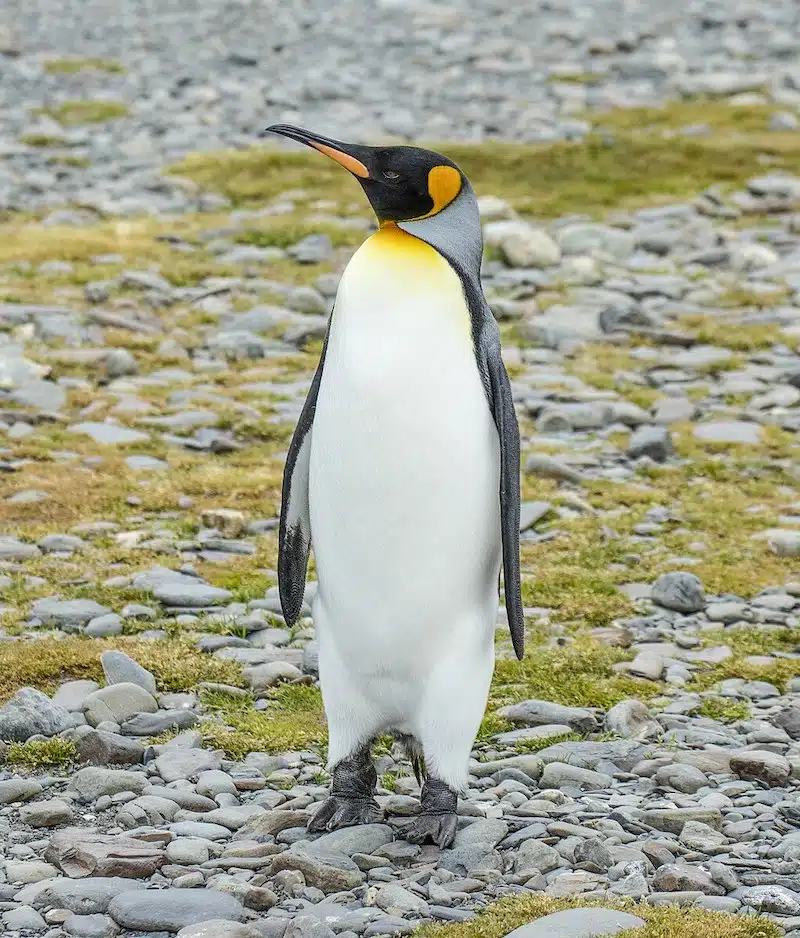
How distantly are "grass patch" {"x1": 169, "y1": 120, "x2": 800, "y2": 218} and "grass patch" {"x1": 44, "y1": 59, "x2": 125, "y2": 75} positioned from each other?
6.01 m

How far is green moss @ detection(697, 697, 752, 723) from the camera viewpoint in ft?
17.2

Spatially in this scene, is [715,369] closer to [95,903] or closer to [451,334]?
[451,334]

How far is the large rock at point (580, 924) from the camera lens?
347 cm

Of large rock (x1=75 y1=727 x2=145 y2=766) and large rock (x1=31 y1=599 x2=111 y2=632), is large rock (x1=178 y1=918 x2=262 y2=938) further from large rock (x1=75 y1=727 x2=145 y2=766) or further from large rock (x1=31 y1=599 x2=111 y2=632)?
large rock (x1=31 y1=599 x2=111 y2=632)

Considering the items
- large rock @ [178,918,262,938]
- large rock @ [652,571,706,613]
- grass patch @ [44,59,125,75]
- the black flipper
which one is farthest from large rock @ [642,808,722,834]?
grass patch @ [44,59,125,75]

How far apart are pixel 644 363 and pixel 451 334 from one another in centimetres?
621

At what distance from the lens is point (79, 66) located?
74.5ft

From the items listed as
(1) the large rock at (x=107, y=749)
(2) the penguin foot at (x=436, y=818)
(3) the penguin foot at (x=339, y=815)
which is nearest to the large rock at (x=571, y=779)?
(2) the penguin foot at (x=436, y=818)

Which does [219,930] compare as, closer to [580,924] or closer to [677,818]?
[580,924]

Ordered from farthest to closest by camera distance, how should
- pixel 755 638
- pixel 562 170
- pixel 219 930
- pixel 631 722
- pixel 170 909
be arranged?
pixel 562 170 → pixel 755 638 → pixel 631 722 → pixel 170 909 → pixel 219 930

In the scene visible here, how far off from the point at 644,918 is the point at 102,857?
123cm

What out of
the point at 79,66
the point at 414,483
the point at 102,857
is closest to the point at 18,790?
the point at 102,857

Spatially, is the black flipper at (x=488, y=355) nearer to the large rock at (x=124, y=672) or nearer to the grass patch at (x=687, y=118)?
the large rock at (x=124, y=672)

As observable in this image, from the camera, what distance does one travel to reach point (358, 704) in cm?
438
